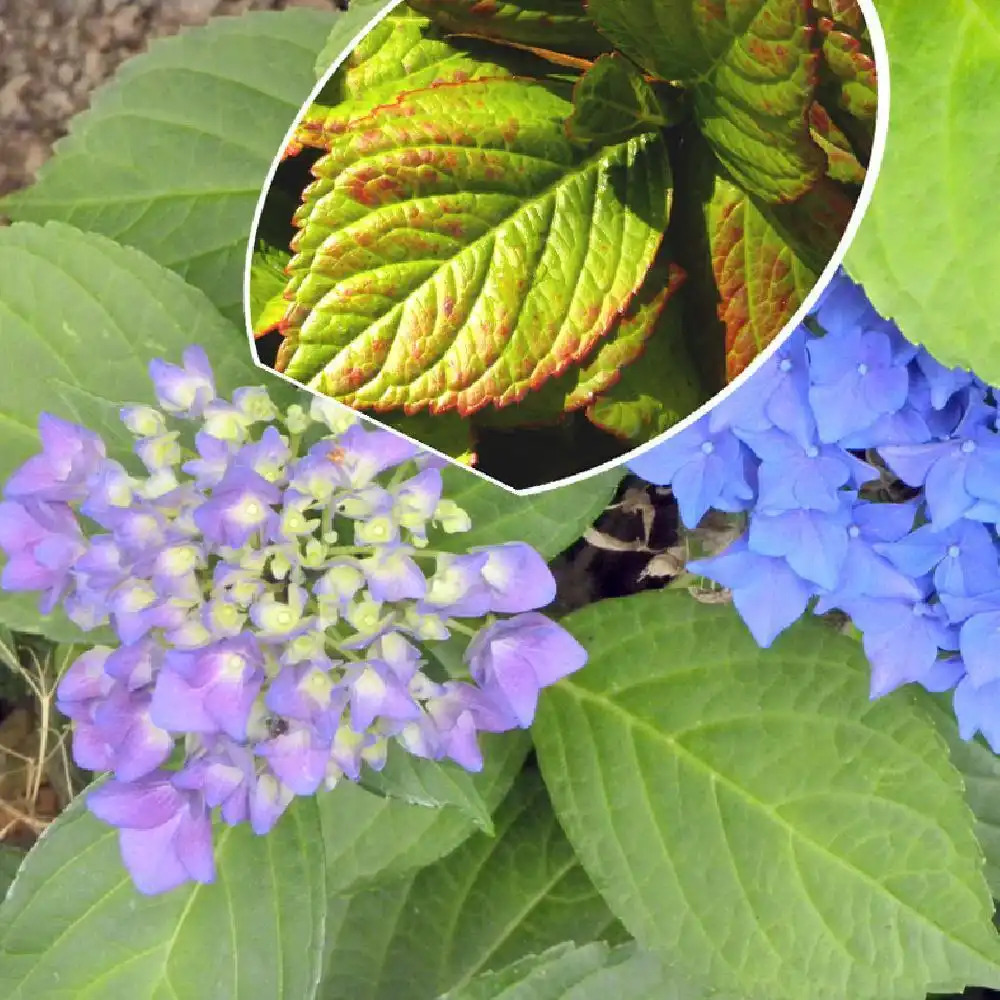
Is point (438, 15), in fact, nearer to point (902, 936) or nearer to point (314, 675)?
A: point (314, 675)

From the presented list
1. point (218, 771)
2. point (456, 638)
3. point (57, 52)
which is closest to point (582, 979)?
point (456, 638)

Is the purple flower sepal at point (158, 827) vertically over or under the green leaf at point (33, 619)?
under

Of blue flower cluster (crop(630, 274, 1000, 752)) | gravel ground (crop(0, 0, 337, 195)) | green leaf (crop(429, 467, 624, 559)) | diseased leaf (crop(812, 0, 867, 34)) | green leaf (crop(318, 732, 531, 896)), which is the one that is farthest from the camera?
gravel ground (crop(0, 0, 337, 195))

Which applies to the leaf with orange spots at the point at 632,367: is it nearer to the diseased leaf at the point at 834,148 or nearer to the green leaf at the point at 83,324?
the diseased leaf at the point at 834,148

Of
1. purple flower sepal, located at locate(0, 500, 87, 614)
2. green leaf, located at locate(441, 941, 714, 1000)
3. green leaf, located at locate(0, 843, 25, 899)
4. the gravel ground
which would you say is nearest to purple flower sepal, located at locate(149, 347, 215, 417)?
purple flower sepal, located at locate(0, 500, 87, 614)

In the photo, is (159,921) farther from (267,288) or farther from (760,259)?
(760,259)

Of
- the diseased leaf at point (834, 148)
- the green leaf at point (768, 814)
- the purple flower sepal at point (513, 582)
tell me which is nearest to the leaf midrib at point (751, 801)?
the green leaf at point (768, 814)

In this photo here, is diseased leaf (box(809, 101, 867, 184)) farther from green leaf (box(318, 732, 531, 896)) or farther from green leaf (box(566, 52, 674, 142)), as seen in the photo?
green leaf (box(318, 732, 531, 896))
